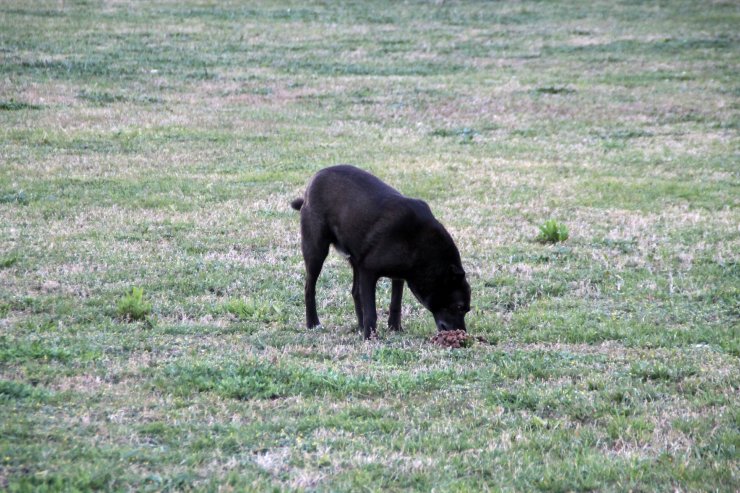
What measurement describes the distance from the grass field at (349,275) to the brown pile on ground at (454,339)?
0.13m

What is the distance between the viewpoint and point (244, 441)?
5480 millimetres

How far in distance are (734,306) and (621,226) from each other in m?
3.64

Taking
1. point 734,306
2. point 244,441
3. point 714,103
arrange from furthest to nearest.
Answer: point 714,103, point 734,306, point 244,441

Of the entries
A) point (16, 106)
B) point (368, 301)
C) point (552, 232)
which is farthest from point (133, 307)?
point (16, 106)

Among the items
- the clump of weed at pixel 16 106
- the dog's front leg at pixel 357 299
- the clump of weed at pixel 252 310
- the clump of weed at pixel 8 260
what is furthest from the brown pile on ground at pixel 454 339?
the clump of weed at pixel 16 106

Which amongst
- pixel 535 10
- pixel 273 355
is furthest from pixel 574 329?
pixel 535 10

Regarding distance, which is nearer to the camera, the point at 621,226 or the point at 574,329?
the point at 574,329

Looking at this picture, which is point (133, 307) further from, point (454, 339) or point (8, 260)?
point (454, 339)

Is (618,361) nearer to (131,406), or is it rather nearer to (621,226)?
(131,406)

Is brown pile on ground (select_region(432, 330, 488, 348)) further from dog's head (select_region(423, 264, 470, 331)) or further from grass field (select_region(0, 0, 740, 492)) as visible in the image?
dog's head (select_region(423, 264, 470, 331))

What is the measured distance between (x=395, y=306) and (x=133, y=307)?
97.3 inches

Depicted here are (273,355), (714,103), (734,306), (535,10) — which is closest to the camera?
(273,355)

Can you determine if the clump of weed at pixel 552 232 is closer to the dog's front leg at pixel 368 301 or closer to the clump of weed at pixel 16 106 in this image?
the dog's front leg at pixel 368 301

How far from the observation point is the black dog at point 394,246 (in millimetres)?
8352
